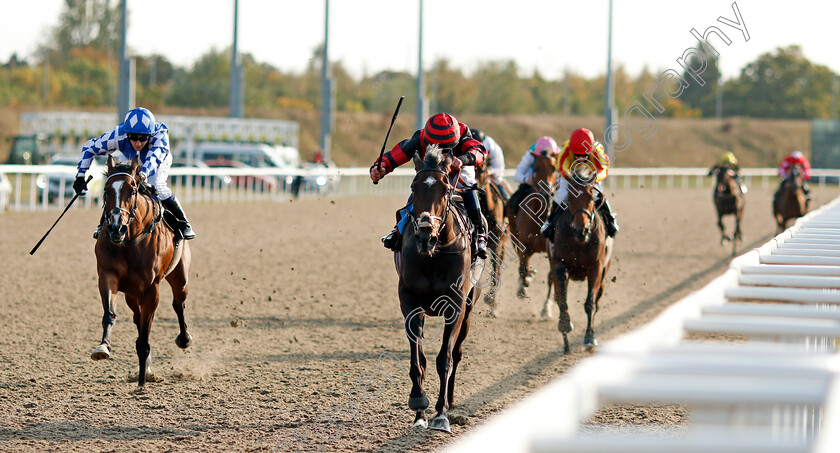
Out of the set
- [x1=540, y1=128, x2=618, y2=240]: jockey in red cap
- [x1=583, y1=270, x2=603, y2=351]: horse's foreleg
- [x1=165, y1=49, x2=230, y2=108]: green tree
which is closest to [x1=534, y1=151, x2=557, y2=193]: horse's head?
[x1=540, y1=128, x2=618, y2=240]: jockey in red cap

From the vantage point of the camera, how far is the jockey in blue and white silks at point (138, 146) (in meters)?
6.53

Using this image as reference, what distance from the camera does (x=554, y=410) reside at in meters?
1.66

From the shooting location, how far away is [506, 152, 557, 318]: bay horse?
9.26 m

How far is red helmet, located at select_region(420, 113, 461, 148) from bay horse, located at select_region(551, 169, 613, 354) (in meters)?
2.02

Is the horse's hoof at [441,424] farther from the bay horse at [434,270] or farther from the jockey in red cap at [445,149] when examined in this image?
the jockey in red cap at [445,149]

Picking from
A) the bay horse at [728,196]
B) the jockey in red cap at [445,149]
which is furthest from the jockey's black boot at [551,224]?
the bay horse at [728,196]

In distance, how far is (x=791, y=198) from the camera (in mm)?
15484

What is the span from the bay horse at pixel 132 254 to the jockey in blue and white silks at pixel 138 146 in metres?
0.17

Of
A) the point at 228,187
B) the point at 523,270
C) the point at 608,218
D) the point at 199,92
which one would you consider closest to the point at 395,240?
the point at 608,218

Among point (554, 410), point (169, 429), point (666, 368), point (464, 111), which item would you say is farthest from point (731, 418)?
point (464, 111)

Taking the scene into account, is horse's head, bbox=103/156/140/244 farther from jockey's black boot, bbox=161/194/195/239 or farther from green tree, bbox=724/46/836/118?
green tree, bbox=724/46/836/118

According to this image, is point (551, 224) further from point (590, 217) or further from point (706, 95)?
point (706, 95)

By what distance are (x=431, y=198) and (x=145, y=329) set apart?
238cm

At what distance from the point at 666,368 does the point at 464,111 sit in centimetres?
7060
